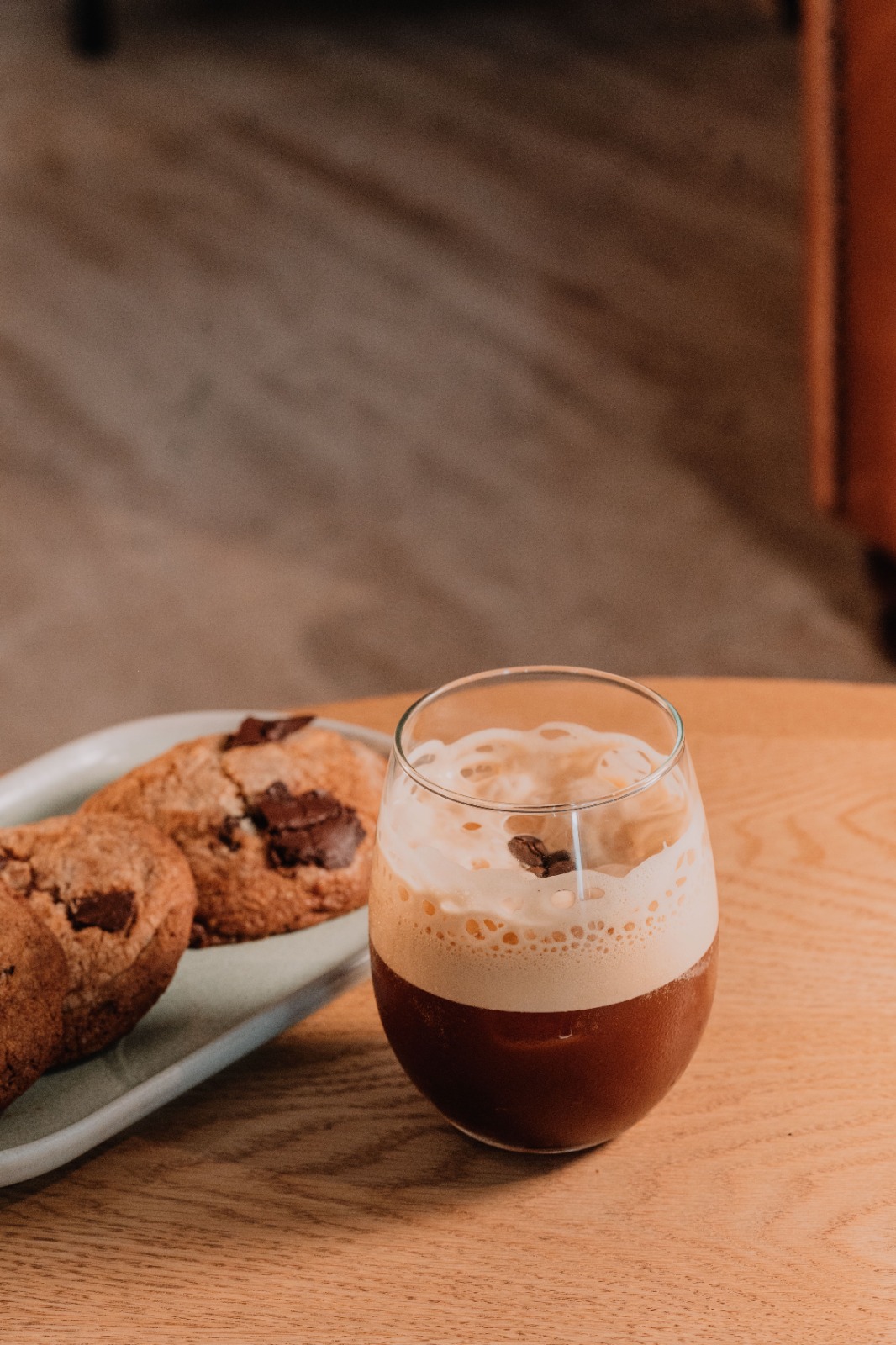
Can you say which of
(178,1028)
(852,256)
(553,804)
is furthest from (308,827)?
(852,256)

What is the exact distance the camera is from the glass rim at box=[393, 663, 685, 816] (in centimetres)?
53

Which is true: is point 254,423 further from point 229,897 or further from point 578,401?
point 229,897

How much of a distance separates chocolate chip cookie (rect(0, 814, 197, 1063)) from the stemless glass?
15 cm

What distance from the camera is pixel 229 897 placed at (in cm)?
81

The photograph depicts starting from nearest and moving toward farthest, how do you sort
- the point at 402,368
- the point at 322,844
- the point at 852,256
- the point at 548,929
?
1. the point at 548,929
2. the point at 322,844
3. the point at 852,256
4. the point at 402,368

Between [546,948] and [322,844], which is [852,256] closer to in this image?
[322,844]

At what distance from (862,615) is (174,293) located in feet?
6.15

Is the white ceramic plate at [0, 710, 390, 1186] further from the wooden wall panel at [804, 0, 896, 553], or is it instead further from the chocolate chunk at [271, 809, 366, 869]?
the wooden wall panel at [804, 0, 896, 553]

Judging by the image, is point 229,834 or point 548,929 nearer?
point 548,929

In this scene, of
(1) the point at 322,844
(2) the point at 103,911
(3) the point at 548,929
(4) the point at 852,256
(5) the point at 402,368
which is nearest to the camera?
(3) the point at 548,929

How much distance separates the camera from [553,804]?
1.99ft

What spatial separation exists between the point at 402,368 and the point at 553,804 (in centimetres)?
243

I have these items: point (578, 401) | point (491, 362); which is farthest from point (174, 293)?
point (578, 401)

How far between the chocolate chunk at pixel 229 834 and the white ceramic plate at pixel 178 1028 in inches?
2.5
